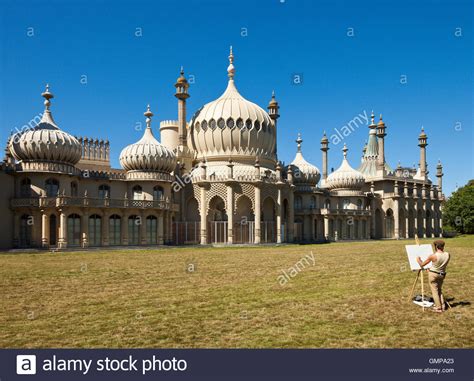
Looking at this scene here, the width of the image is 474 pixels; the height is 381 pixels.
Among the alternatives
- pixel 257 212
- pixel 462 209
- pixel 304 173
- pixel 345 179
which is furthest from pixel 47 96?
pixel 462 209

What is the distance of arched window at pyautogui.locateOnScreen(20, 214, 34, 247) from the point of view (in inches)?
1666

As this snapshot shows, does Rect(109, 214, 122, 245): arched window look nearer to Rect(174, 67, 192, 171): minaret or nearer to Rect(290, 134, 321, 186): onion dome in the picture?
Rect(174, 67, 192, 171): minaret

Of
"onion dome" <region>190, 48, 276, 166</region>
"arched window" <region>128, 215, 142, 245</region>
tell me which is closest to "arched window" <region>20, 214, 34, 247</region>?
"arched window" <region>128, 215, 142, 245</region>

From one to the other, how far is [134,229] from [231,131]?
18607mm

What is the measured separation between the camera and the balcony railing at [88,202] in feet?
137

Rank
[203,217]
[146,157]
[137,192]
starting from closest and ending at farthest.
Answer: [146,157] → [137,192] → [203,217]

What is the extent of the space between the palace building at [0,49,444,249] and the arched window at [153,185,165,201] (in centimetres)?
13

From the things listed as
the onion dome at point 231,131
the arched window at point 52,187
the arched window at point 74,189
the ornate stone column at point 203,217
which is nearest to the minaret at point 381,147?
the onion dome at point 231,131

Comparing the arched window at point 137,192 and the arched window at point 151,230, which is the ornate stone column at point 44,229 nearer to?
the arched window at point 137,192

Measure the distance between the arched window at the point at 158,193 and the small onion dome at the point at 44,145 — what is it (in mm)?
9412

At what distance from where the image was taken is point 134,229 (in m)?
47.8

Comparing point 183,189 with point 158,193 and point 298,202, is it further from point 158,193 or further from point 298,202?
point 298,202
